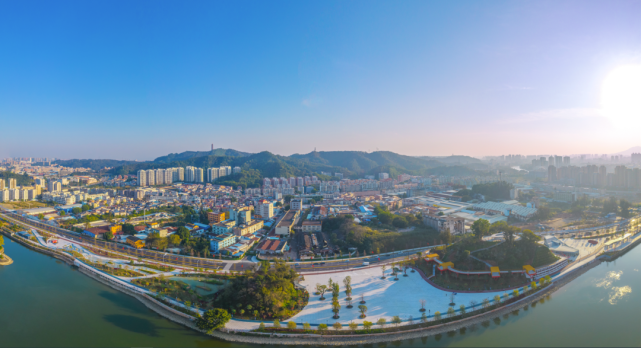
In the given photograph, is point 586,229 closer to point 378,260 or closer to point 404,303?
point 378,260

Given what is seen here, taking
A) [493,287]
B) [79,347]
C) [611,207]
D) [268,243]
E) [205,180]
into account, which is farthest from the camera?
[205,180]

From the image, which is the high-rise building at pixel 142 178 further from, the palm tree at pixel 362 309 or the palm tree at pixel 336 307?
the palm tree at pixel 362 309

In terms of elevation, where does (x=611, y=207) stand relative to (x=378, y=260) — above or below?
above

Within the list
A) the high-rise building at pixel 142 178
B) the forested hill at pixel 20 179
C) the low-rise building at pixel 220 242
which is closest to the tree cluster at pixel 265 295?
the low-rise building at pixel 220 242

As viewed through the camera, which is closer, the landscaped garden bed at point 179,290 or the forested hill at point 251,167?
the landscaped garden bed at point 179,290

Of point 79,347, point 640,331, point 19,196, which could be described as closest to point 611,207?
point 640,331

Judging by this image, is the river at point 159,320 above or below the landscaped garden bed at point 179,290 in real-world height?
below

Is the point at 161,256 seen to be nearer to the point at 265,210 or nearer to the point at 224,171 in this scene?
the point at 265,210

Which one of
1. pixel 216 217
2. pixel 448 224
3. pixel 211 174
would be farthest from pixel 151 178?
pixel 448 224
